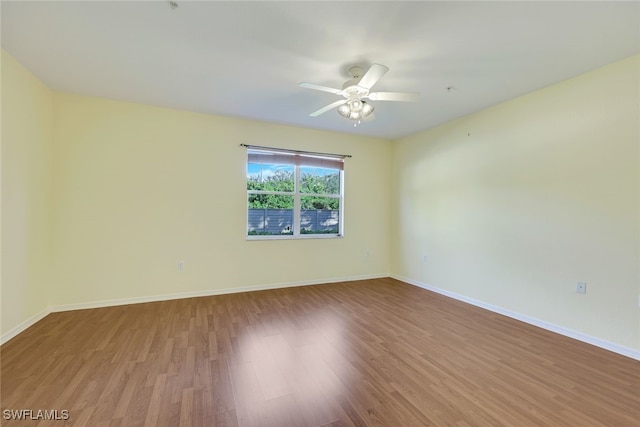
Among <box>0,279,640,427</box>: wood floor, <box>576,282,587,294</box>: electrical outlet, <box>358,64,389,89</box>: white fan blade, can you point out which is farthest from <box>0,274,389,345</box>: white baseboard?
<box>358,64,389,89</box>: white fan blade

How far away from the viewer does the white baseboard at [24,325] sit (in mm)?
2357

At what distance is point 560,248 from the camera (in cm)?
275

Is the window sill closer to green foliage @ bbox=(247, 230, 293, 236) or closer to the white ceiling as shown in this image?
green foliage @ bbox=(247, 230, 293, 236)

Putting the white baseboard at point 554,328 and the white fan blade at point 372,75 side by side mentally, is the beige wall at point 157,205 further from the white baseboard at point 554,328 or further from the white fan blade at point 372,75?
the white fan blade at point 372,75

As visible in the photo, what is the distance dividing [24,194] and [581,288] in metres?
5.58

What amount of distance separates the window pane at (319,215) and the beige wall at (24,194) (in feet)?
10.5

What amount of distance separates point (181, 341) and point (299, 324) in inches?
44.7

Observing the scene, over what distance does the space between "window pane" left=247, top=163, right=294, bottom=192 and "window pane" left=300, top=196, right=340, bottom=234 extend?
405 millimetres

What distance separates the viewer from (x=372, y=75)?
6.77ft

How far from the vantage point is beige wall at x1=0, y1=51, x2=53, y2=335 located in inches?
93.4

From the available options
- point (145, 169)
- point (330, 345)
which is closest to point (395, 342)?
point (330, 345)

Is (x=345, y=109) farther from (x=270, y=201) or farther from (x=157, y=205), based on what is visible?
(x=157, y=205)

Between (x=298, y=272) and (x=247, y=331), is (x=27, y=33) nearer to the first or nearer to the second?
(x=247, y=331)

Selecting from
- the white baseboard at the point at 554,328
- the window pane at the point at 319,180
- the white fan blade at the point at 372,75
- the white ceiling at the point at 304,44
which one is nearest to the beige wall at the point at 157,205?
the window pane at the point at 319,180
